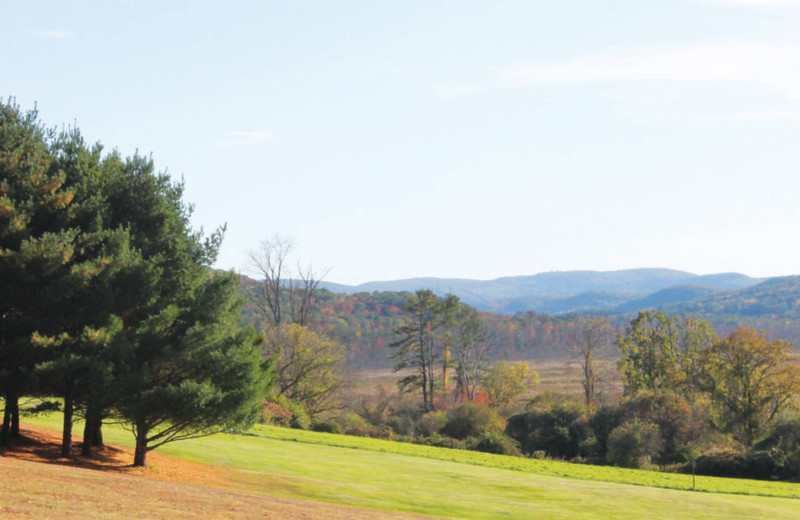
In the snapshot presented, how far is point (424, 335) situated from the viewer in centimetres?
6700

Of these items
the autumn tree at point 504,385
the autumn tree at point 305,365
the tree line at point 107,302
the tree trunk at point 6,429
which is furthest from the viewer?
the autumn tree at point 504,385

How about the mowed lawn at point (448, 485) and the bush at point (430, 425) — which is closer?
the mowed lawn at point (448, 485)

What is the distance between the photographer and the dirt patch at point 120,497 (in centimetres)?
1207

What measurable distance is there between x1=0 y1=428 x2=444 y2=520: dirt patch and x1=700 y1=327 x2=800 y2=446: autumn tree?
34.7m

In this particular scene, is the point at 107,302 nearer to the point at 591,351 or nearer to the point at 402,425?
the point at 402,425

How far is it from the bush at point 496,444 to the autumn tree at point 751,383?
45.4ft

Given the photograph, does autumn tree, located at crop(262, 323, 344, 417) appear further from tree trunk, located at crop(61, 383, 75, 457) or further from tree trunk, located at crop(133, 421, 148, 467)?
tree trunk, located at crop(61, 383, 75, 457)

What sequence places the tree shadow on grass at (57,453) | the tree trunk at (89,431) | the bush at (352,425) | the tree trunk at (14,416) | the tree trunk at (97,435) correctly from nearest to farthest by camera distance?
the tree shadow on grass at (57,453)
the tree trunk at (14,416)
the tree trunk at (89,431)
the tree trunk at (97,435)
the bush at (352,425)

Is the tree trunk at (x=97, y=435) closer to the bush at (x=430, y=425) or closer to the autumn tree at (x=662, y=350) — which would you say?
the bush at (x=430, y=425)

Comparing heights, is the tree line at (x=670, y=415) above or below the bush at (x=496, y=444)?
above

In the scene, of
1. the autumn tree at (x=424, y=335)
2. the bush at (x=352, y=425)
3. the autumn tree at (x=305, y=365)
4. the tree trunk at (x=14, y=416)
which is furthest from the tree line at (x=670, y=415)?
the tree trunk at (x=14, y=416)

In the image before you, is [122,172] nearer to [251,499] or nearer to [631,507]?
[251,499]

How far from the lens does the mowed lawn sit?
2066 cm

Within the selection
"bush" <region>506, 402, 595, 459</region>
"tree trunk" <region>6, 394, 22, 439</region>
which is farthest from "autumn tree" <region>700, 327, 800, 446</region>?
"tree trunk" <region>6, 394, 22, 439</region>
